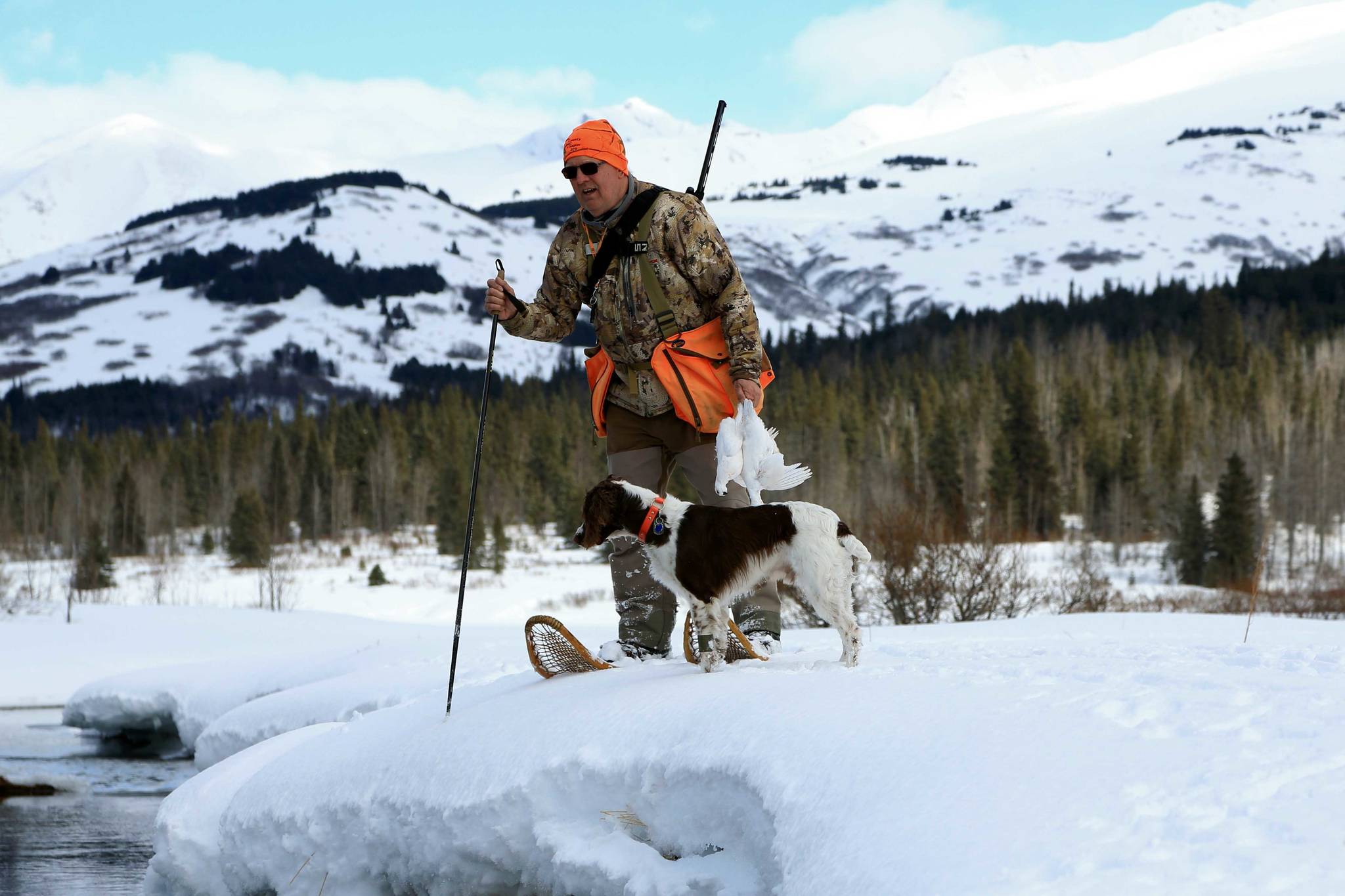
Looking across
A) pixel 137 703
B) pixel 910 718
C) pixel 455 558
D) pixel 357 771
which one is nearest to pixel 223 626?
pixel 137 703

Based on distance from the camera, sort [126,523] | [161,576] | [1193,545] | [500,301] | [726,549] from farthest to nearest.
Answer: [126,523]
[1193,545]
[161,576]
[500,301]
[726,549]

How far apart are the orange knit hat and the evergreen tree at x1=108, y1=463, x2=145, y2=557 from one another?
7453cm

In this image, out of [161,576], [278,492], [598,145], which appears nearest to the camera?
[598,145]

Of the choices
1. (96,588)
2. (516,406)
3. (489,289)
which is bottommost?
(96,588)

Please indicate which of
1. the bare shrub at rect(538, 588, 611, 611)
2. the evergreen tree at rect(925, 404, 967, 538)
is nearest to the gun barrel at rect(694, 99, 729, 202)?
the bare shrub at rect(538, 588, 611, 611)

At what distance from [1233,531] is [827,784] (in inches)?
1983

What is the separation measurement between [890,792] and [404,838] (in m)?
2.34

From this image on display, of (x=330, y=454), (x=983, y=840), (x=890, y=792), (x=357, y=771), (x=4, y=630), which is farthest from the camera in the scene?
(x=330, y=454)

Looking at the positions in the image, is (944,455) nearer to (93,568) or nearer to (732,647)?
(93,568)

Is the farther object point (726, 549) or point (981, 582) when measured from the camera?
point (981, 582)

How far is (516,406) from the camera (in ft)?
331

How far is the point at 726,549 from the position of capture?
4.81m

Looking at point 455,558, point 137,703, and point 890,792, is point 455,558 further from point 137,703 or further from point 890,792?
point 890,792

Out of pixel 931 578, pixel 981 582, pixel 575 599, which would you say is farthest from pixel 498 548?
pixel 931 578
